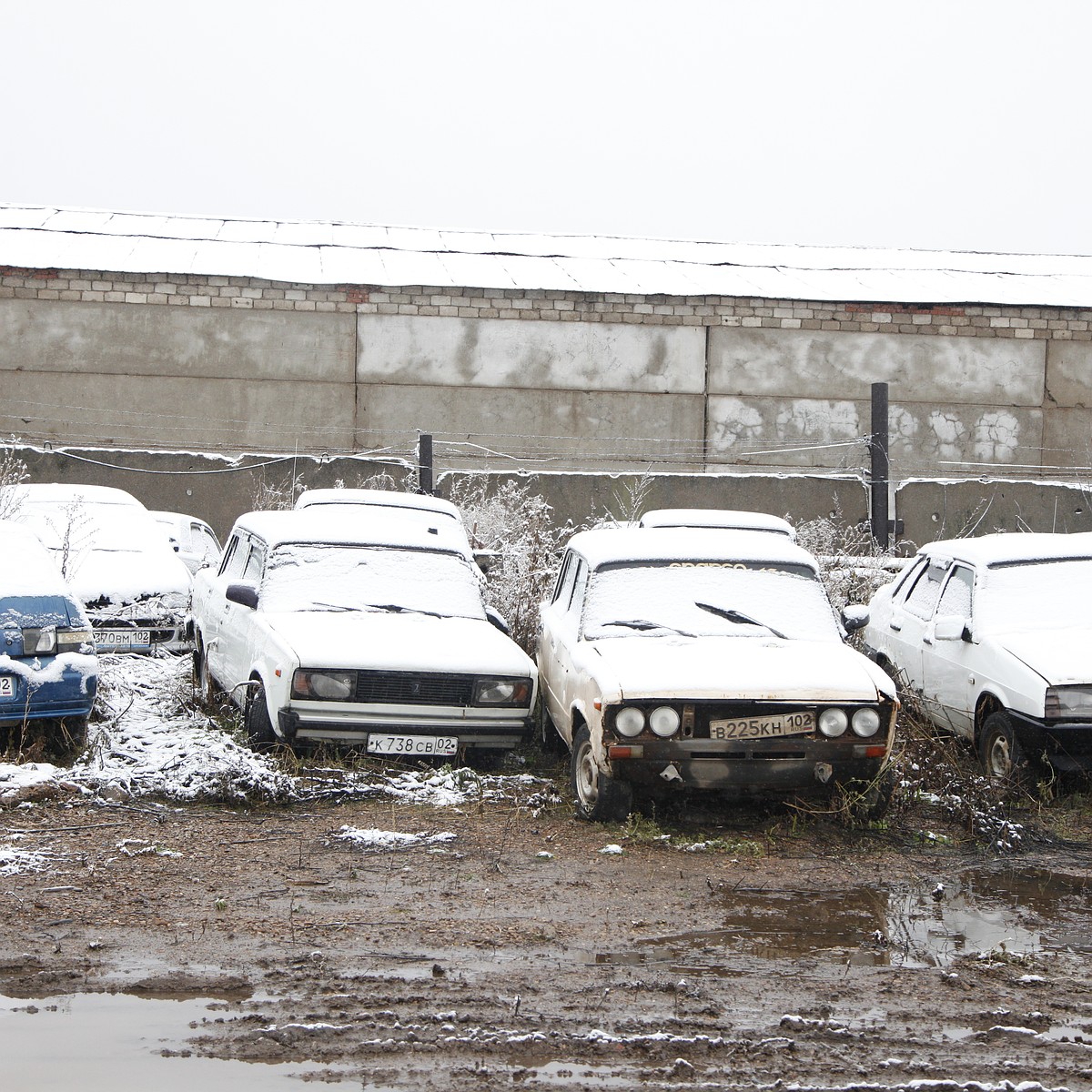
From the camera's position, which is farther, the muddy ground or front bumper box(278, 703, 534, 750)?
front bumper box(278, 703, 534, 750)

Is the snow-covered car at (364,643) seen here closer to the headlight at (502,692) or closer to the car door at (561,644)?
the headlight at (502,692)

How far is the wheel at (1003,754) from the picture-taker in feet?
25.0

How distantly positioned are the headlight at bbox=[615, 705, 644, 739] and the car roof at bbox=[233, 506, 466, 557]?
306 cm

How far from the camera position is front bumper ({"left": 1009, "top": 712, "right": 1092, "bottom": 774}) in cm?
741

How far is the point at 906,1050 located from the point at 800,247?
27.2 m

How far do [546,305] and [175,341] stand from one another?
6.45m

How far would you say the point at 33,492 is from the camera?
13.6m

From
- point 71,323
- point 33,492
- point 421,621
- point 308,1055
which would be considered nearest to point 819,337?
point 71,323

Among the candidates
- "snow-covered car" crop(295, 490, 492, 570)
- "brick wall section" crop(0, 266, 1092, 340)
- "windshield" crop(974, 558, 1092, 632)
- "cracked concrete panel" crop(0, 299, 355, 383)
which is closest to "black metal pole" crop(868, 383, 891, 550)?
"snow-covered car" crop(295, 490, 492, 570)

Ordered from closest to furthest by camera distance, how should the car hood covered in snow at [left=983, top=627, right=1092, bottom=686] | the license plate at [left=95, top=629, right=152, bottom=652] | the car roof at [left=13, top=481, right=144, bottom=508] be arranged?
the car hood covered in snow at [left=983, top=627, right=1092, bottom=686], the license plate at [left=95, top=629, right=152, bottom=652], the car roof at [left=13, top=481, right=144, bottom=508]

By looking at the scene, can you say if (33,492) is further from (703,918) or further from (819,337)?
(819,337)

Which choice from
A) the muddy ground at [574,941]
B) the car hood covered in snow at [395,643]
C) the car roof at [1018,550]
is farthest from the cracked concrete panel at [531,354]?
the muddy ground at [574,941]

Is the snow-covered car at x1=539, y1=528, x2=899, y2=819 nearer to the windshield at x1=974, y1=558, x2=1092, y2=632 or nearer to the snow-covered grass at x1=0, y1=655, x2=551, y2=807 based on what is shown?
the snow-covered grass at x1=0, y1=655, x2=551, y2=807

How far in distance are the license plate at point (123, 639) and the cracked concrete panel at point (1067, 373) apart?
18981 millimetres
